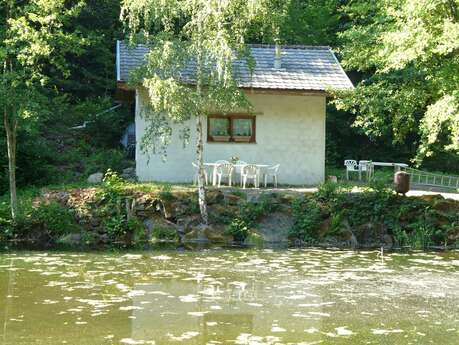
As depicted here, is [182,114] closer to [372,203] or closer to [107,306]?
[372,203]

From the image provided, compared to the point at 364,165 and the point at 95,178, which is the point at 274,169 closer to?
the point at 364,165

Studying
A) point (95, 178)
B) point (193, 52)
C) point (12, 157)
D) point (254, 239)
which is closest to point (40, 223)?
point (12, 157)

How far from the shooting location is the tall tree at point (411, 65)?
647 inches

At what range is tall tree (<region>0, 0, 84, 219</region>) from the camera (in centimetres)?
1573

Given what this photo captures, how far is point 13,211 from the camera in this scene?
1644 cm

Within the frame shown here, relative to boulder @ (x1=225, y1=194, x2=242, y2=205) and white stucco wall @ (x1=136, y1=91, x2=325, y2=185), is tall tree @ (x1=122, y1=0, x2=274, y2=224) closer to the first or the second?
boulder @ (x1=225, y1=194, x2=242, y2=205)

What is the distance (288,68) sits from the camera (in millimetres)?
21297

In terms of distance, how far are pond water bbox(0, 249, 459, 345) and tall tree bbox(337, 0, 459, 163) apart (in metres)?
3.97

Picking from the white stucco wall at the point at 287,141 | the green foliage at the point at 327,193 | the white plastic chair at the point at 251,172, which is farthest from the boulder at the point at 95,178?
the green foliage at the point at 327,193

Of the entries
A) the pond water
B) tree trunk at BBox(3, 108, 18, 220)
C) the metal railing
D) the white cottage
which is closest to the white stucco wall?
the white cottage

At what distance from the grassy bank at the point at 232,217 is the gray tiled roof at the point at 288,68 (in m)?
3.74

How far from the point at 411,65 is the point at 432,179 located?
233 inches

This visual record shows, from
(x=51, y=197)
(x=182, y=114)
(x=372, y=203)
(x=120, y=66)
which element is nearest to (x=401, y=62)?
(x=372, y=203)

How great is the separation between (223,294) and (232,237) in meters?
6.51
